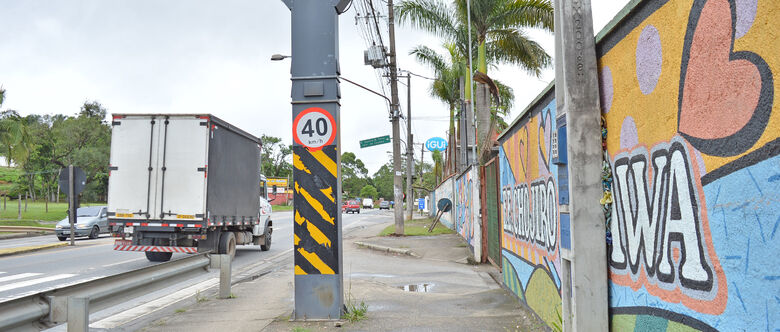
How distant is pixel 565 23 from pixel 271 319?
4.78 m

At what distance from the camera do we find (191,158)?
40.3ft

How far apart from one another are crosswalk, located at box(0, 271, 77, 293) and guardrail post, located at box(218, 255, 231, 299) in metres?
4.05

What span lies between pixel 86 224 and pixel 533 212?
70.3ft

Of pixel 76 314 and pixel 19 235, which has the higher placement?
pixel 76 314

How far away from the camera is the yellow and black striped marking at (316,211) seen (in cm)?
641

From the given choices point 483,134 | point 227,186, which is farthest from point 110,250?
point 483,134

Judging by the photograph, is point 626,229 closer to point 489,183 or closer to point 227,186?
point 489,183

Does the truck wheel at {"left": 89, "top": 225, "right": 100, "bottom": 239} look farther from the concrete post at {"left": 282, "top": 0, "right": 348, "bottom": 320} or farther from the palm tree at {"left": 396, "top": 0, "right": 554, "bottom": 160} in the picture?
the concrete post at {"left": 282, "top": 0, "right": 348, "bottom": 320}

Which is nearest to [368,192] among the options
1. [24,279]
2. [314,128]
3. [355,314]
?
[24,279]

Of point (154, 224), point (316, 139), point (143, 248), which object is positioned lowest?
point (143, 248)

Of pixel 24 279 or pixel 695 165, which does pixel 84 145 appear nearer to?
pixel 24 279

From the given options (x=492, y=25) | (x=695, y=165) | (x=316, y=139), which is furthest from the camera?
(x=492, y=25)

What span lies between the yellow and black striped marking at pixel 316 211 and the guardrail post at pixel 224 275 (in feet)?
6.16

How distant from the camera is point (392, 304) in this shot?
24.0ft
